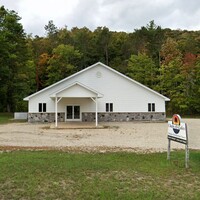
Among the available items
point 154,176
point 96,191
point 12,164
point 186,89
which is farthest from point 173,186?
point 186,89

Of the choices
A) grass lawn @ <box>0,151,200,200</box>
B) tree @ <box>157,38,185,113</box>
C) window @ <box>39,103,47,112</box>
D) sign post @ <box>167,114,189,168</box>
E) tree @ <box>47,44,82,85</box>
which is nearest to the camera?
grass lawn @ <box>0,151,200,200</box>

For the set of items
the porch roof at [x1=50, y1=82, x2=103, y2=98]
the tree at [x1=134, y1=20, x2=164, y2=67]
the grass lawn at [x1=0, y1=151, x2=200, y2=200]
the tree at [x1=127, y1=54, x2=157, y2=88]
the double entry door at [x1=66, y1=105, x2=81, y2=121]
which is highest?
the tree at [x1=134, y1=20, x2=164, y2=67]

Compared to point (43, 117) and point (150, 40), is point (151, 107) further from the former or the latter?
point (150, 40)

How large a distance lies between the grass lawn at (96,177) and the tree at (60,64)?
3677 cm

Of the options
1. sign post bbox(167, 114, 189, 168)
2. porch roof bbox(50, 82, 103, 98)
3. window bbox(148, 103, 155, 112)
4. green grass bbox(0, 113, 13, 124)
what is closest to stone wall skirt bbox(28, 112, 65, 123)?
green grass bbox(0, 113, 13, 124)

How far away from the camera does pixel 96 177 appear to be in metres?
6.60

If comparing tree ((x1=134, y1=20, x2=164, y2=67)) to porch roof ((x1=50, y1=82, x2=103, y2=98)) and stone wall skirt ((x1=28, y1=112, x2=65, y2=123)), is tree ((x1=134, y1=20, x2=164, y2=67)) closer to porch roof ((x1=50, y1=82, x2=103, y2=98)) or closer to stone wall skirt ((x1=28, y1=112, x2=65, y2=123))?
Answer: stone wall skirt ((x1=28, y1=112, x2=65, y2=123))

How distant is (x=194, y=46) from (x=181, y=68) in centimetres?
905

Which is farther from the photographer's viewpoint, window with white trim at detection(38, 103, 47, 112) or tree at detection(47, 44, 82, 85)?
tree at detection(47, 44, 82, 85)

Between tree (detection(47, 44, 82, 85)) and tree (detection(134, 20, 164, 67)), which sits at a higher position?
tree (detection(134, 20, 164, 67))

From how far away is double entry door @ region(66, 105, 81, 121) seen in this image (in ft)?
87.8

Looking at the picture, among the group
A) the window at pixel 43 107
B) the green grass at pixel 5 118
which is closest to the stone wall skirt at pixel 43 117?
the window at pixel 43 107

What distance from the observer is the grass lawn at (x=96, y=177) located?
5.59m

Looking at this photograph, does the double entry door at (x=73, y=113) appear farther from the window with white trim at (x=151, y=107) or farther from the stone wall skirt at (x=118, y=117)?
the window with white trim at (x=151, y=107)
